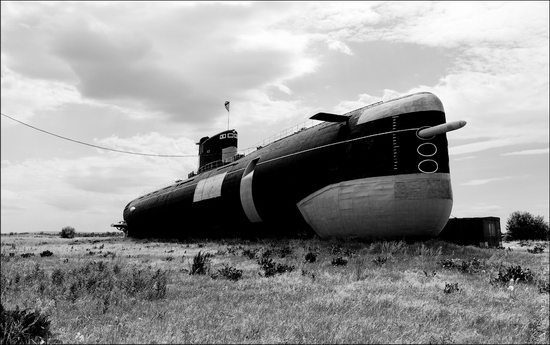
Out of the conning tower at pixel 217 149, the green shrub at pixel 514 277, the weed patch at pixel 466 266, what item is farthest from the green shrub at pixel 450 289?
the conning tower at pixel 217 149

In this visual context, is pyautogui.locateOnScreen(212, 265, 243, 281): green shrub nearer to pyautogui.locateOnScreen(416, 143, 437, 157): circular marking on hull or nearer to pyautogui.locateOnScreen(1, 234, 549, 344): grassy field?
pyautogui.locateOnScreen(1, 234, 549, 344): grassy field

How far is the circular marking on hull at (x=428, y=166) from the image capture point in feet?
76.2

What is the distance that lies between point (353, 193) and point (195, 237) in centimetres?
2194

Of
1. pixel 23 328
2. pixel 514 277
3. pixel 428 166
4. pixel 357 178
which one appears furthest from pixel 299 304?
pixel 428 166

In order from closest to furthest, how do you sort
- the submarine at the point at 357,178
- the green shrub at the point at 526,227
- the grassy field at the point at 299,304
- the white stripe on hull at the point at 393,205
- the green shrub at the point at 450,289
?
1. the grassy field at the point at 299,304
2. the green shrub at the point at 450,289
3. the white stripe on hull at the point at 393,205
4. the submarine at the point at 357,178
5. the green shrub at the point at 526,227

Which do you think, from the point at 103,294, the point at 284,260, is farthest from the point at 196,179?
the point at 103,294

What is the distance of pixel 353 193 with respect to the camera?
80.0ft

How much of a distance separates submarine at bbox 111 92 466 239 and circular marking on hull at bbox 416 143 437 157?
1.8 inches

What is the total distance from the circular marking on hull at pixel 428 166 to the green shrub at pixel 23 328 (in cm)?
2006

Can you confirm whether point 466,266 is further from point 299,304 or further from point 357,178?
Result: point 357,178

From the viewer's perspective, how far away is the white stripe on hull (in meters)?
23.0

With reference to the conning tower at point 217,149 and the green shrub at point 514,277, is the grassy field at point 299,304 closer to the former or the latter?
the green shrub at point 514,277

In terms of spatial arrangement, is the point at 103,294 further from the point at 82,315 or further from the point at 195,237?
the point at 195,237

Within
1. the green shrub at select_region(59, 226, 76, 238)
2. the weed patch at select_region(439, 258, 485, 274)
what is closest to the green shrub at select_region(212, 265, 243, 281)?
the weed patch at select_region(439, 258, 485, 274)
